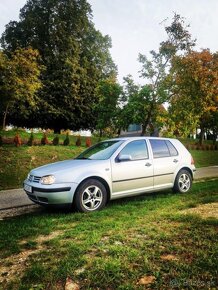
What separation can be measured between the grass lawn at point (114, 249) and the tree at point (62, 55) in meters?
24.5

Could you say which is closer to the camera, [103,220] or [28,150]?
[103,220]

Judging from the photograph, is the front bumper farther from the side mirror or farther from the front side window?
the front side window

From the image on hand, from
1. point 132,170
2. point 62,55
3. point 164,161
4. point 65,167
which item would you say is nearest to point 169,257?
point 65,167

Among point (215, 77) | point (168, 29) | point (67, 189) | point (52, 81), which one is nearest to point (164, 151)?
point (67, 189)

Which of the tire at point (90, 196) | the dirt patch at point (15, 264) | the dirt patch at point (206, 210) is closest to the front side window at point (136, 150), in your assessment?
the tire at point (90, 196)

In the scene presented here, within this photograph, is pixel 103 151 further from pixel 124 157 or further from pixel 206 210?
pixel 206 210

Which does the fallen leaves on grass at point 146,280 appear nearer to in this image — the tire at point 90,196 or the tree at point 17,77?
the tire at point 90,196

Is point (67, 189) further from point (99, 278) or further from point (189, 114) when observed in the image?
point (189, 114)

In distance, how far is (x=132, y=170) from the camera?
286 inches

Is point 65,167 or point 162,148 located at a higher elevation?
point 162,148

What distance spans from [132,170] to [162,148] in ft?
4.54

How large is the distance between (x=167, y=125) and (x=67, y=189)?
969cm

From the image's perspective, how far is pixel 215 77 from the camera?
2172 centimetres

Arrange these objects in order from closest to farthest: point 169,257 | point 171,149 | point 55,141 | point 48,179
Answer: point 169,257 → point 48,179 → point 171,149 → point 55,141
